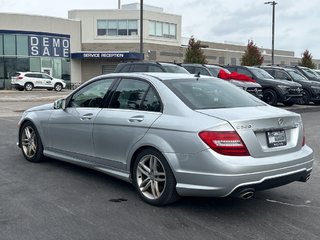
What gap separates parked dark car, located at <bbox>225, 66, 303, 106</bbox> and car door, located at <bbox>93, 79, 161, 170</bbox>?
13.9 m

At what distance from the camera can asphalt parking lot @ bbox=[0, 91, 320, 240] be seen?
429 centimetres

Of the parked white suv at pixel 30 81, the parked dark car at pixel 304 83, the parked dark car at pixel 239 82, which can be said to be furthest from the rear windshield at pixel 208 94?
the parked white suv at pixel 30 81

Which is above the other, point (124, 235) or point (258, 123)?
point (258, 123)

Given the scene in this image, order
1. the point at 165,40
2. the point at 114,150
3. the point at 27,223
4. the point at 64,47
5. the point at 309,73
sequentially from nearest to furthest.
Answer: the point at 27,223 < the point at 114,150 < the point at 309,73 < the point at 64,47 < the point at 165,40

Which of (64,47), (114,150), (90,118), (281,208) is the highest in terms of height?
(64,47)

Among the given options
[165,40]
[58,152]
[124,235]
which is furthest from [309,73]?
[165,40]

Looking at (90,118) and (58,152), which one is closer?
(90,118)

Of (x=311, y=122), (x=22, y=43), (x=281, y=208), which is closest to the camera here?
(x=281, y=208)

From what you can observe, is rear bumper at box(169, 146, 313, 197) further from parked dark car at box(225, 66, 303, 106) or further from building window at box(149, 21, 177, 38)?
building window at box(149, 21, 177, 38)

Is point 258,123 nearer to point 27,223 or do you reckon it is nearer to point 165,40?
point 27,223

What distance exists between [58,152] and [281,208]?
10.9 ft

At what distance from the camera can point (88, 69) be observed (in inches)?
2048

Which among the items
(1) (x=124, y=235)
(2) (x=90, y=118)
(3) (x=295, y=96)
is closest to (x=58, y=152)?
(2) (x=90, y=118)

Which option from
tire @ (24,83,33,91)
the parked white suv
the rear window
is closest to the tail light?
the rear window
